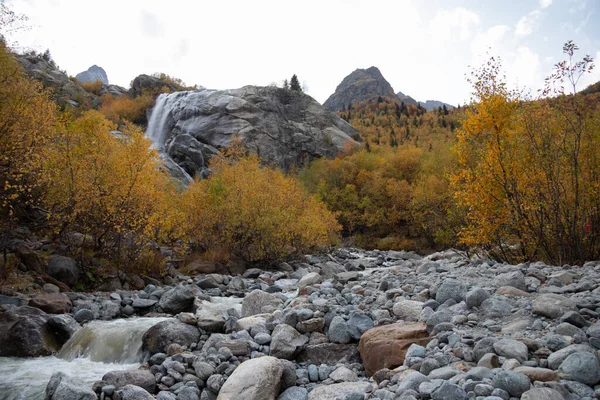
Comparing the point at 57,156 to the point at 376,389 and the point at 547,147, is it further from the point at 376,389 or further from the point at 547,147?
the point at 547,147

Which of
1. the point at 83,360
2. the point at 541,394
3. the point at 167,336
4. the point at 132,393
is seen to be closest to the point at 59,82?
the point at 83,360

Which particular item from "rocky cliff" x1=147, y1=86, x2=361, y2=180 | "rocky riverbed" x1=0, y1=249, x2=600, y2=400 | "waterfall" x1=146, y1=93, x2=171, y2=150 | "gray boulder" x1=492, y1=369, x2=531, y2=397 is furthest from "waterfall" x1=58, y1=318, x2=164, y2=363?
"waterfall" x1=146, y1=93, x2=171, y2=150

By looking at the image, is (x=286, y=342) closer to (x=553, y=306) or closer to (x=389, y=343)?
(x=389, y=343)

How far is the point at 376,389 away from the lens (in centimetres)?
433

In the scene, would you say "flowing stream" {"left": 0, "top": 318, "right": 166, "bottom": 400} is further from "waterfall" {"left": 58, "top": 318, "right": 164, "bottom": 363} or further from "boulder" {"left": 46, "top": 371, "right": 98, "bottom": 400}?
"boulder" {"left": 46, "top": 371, "right": 98, "bottom": 400}

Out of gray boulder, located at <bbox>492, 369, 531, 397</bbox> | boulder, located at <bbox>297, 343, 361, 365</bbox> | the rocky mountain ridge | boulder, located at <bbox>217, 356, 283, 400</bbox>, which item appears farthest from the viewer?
the rocky mountain ridge

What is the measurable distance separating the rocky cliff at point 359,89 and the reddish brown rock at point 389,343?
123999mm

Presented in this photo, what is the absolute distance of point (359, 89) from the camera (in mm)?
134750

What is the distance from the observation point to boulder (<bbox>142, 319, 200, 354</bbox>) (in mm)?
7023

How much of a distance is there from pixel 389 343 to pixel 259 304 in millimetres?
4252

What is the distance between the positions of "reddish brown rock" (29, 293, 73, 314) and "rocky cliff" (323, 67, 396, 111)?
12149 cm

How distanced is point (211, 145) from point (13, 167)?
112ft

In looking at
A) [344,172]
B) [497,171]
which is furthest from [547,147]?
[344,172]

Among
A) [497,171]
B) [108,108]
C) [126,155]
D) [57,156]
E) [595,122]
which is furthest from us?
[108,108]
